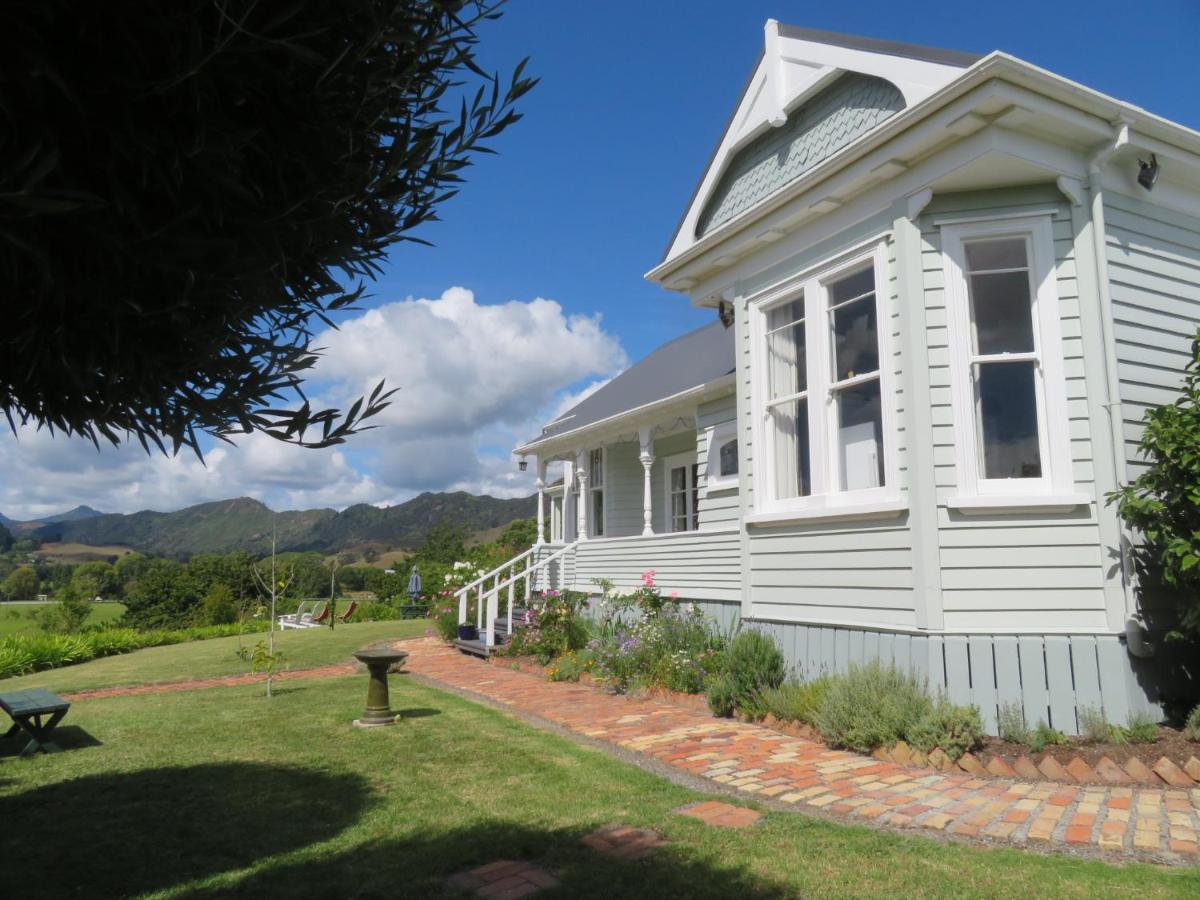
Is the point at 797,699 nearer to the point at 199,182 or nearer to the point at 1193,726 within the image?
the point at 1193,726

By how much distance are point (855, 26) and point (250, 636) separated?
21099 millimetres

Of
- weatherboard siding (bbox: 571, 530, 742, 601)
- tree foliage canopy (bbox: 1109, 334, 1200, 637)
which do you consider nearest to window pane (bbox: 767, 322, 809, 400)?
weatherboard siding (bbox: 571, 530, 742, 601)

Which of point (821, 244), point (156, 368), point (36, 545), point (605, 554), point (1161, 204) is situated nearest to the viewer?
point (156, 368)

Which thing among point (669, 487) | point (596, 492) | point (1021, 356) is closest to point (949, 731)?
point (1021, 356)

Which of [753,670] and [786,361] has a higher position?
[786,361]

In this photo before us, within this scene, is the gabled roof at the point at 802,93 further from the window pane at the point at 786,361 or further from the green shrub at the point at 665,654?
the green shrub at the point at 665,654

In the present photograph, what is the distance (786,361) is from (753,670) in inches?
136

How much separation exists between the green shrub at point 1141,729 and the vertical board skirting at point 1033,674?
0.21 ft

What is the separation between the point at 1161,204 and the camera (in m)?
7.45

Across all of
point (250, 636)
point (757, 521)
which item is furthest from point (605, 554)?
point (250, 636)

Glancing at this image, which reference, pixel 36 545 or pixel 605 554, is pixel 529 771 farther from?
pixel 36 545

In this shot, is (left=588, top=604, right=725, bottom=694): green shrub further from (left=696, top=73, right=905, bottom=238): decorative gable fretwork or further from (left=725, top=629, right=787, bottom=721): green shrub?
(left=696, top=73, right=905, bottom=238): decorative gable fretwork

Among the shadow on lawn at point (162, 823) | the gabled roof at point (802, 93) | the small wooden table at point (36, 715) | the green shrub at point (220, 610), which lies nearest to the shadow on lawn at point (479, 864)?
the shadow on lawn at point (162, 823)

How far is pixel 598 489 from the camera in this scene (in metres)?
17.6
